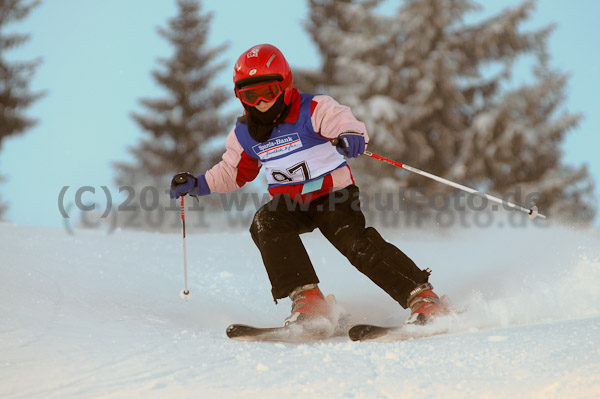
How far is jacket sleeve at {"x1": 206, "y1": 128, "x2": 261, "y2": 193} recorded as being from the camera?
10.9 ft

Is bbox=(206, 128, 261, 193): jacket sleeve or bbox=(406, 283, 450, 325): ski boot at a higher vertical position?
bbox=(206, 128, 261, 193): jacket sleeve

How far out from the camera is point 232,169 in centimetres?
339

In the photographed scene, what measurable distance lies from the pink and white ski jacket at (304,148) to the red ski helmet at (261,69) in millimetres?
157

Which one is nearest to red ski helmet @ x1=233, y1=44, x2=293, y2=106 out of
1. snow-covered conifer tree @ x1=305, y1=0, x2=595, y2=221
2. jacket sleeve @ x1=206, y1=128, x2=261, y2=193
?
jacket sleeve @ x1=206, y1=128, x2=261, y2=193

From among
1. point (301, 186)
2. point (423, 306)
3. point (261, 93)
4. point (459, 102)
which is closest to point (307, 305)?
point (423, 306)

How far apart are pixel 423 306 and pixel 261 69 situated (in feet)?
4.82

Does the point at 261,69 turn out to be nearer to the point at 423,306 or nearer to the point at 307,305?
the point at 307,305

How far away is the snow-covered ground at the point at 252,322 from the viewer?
1882mm

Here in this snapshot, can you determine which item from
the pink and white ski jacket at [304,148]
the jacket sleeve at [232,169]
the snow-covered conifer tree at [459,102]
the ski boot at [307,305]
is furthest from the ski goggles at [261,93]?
the snow-covered conifer tree at [459,102]

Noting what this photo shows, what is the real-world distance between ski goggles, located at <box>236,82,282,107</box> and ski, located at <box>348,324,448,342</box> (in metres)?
1.28

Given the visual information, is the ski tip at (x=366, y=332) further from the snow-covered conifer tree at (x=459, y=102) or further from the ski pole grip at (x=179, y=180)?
the snow-covered conifer tree at (x=459, y=102)

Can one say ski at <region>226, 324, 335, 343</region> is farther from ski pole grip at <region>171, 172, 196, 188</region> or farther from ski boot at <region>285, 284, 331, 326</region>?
ski pole grip at <region>171, 172, 196, 188</region>

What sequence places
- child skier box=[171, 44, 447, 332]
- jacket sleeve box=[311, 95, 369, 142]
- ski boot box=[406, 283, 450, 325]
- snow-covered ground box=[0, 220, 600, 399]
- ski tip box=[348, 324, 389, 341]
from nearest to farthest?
snow-covered ground box=[0, 220, 600, 399] < ski tip box=[348, 324, 389, 341] < ski boot box=[406, 283, 450, 325] < child skier box=[171, 44, 447, 332] < jacket sleeve box=[311, 95, 369, 142]

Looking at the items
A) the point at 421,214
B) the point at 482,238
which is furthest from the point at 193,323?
the point at 421,214
